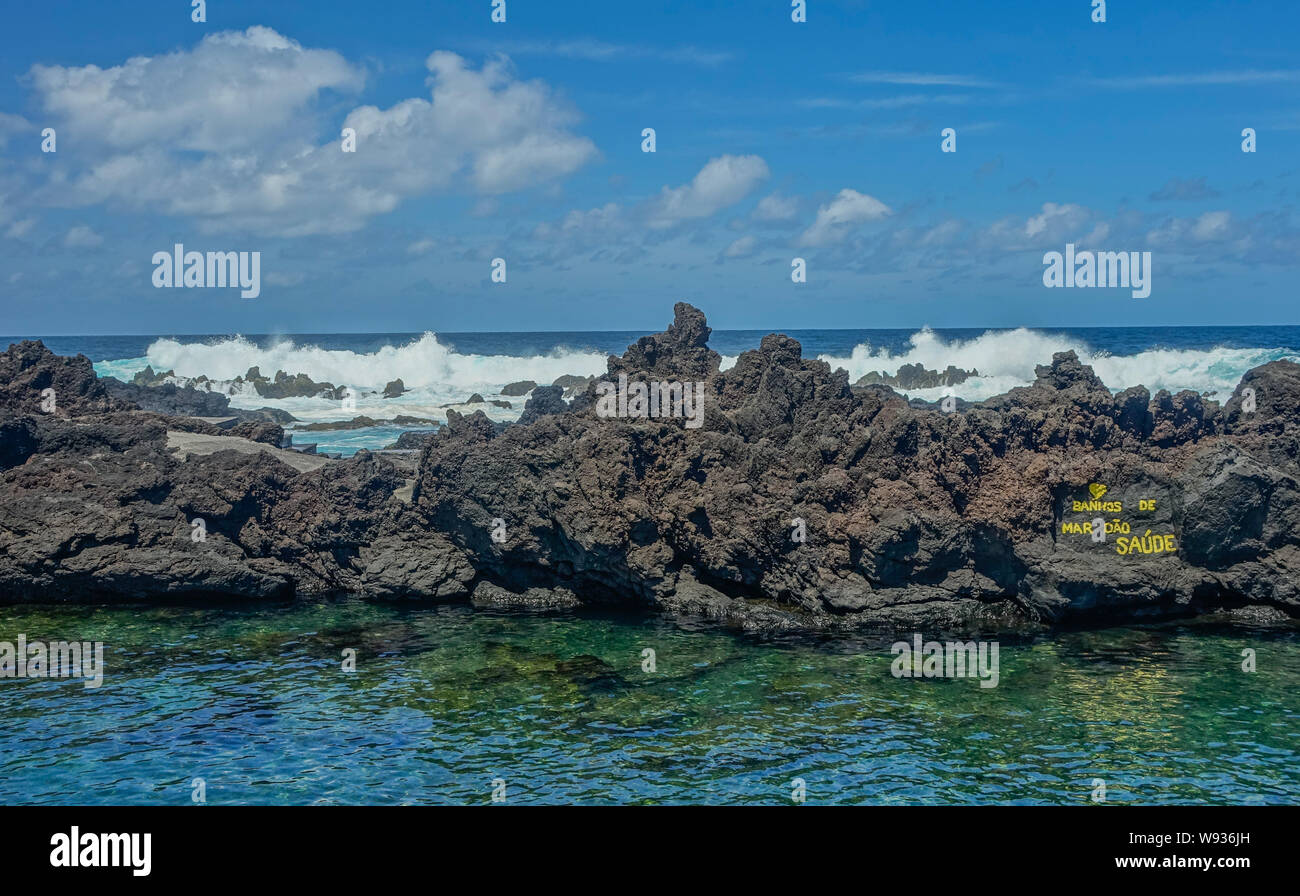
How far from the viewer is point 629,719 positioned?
12664mm

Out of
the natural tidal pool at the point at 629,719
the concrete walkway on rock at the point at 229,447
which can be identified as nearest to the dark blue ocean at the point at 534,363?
the concrete walkway on rock at the point at 229,447

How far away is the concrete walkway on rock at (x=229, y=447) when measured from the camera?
73.7 feet

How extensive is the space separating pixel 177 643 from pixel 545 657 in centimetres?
569

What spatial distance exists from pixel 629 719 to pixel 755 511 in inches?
222

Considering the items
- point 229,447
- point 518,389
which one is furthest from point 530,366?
point 229,447

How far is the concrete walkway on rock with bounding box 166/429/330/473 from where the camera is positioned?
73.7 feet

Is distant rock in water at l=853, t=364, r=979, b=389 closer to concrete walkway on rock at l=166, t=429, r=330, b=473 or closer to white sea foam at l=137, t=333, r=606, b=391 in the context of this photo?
white sea foam at l=137, t=333, r=606, b=391

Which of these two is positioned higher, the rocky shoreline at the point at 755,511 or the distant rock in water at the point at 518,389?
the distant rock in water at the point at 518,389

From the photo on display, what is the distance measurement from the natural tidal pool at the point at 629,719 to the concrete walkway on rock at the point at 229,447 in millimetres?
6197

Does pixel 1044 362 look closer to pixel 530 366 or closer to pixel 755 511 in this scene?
pixel 530 366

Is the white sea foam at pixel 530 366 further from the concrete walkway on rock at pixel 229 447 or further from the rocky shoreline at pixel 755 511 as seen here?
the rocky shoreline at pixel 755 511
